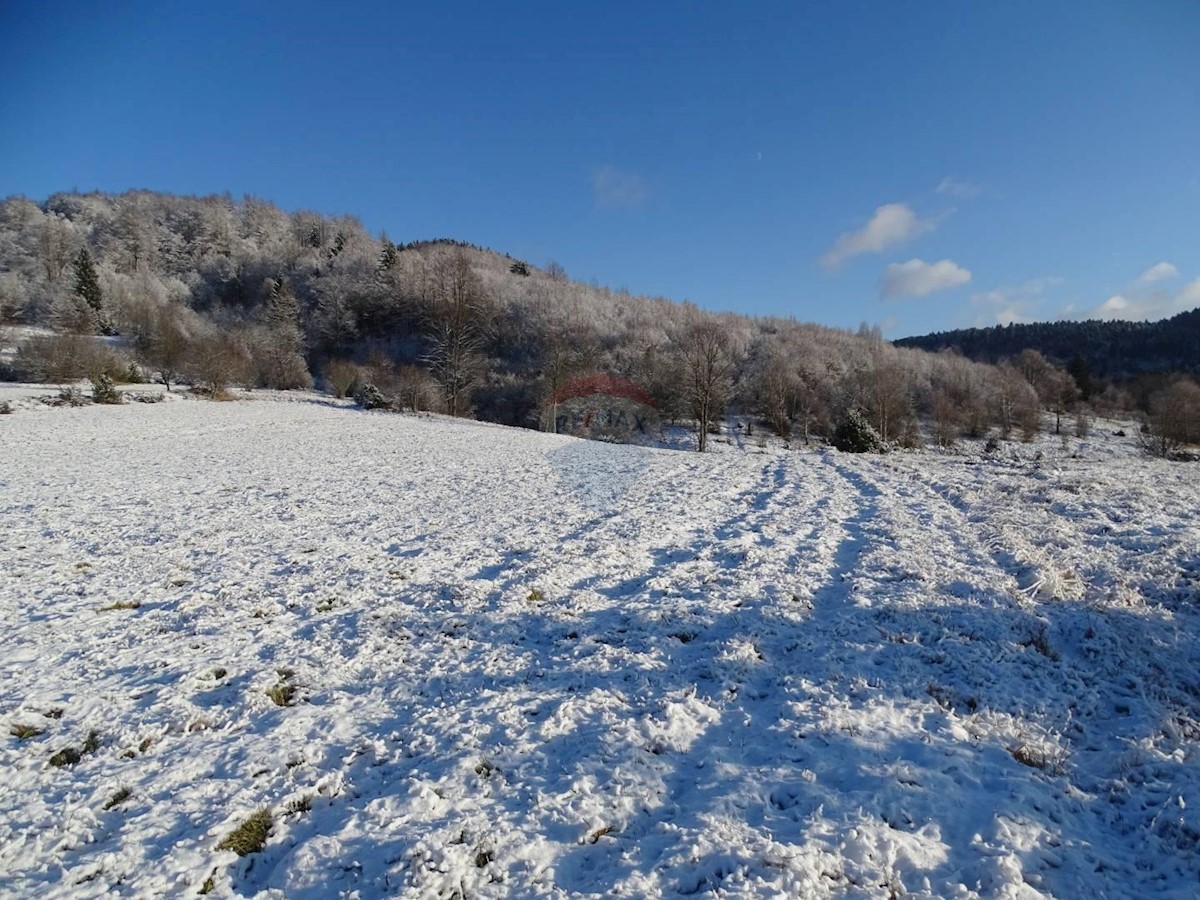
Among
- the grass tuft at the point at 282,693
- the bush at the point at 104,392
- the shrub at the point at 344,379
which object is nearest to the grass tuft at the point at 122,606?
the grass tuft at the point at 282,693

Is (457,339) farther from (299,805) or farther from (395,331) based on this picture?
(395,331)

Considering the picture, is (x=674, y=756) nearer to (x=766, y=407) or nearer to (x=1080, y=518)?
(x=1080, y=518)

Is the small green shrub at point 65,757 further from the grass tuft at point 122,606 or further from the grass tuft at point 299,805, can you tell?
the grass tuft at point 122,606

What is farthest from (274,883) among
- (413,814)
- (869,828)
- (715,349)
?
(715,349)

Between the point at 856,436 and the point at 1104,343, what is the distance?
122797 millimetres

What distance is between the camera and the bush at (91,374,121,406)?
104 ft

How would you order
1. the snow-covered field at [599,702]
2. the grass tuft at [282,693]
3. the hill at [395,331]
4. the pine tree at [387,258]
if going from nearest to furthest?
the snow-covered field at [599,702], the grass tuft at [282,693], the hill at [395,331], the pine tree at [387,258]

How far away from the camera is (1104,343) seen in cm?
10856

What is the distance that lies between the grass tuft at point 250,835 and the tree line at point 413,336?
29.9m

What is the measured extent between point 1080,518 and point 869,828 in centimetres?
1183

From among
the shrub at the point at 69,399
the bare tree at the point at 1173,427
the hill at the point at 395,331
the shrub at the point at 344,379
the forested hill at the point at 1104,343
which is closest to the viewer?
the shrub at the point at 69,399

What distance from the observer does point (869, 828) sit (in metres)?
3.84

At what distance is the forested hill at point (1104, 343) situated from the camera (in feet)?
324

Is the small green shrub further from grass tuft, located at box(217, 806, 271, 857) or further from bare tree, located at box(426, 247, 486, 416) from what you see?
bare tree, located at box(426, 247, 486, 416)
